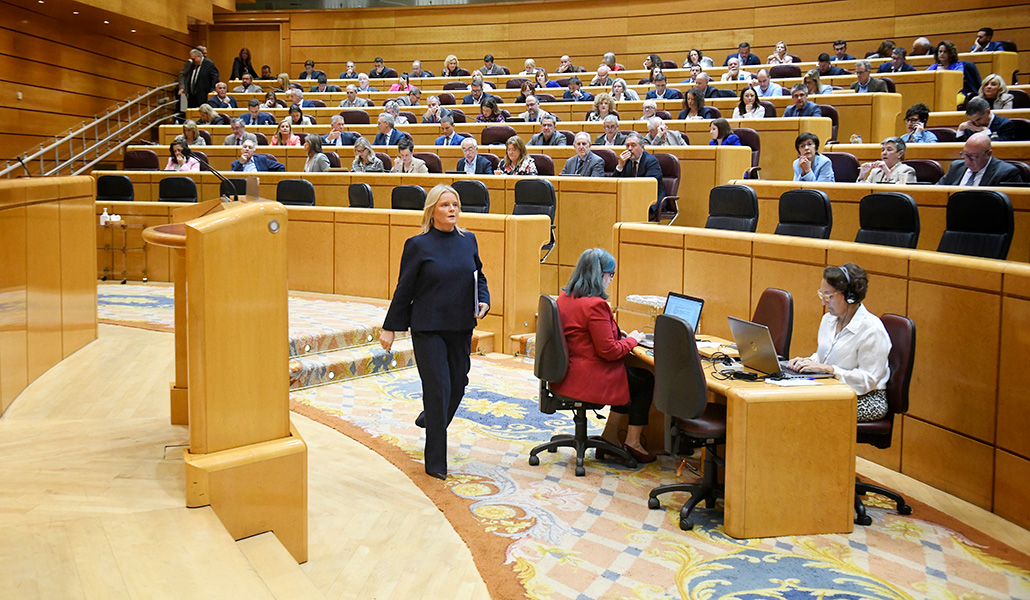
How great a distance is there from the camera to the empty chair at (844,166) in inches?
282

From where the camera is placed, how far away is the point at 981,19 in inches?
501

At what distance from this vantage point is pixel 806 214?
5.45 m

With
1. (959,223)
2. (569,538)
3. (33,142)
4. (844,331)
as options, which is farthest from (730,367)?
(33,142)

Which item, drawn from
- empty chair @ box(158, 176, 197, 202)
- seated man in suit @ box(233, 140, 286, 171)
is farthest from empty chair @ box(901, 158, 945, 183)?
empty chair @ box(158, 176, 197, 202)

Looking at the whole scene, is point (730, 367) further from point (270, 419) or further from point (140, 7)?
point (140, 7)

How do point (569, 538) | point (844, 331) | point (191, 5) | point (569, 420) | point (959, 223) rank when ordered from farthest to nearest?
point (191, 5)
point (569, 420)
point (959, 223)
point (844, 331)
point (569, 538)

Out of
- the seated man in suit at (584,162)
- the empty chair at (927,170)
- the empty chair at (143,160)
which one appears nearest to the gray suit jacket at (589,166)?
the seated man in suit at (584,162)

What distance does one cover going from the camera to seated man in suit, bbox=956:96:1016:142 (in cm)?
673

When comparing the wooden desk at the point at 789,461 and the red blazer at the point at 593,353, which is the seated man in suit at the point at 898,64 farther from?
the wooden desk at the point at 789,461

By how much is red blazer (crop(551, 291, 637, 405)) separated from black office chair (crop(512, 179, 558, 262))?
2.92 m

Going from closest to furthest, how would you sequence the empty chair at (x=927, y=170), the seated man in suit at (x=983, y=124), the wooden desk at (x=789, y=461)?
1. the wooden desk at (x=789, y=461)
2. the empty chair at (x=927, y=170)
3. the seated man in suit at (x=983, y=124)

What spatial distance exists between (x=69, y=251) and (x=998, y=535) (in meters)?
4.73

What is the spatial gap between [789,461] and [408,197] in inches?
182

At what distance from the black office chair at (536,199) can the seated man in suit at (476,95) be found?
497 cm
